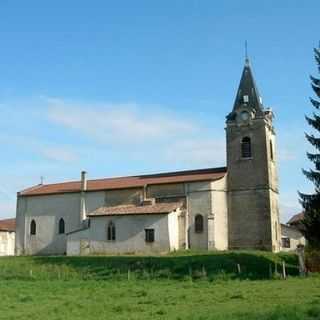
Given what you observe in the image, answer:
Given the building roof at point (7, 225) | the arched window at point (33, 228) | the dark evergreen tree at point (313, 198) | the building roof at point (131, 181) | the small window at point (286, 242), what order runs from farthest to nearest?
the building roof at point (7, 225)
the small window at point (286, 242)
the arched window at point (33, 228)
the building roof at point (131, 181)
the dark evergreen tree at point (313, 198)

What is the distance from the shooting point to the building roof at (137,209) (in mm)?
48906

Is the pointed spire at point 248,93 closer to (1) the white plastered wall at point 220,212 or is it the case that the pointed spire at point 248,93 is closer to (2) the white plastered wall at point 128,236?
(1) the white plastered wall at point 220,212

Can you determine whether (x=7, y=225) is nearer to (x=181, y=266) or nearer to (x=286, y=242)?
(x=286, y=242)

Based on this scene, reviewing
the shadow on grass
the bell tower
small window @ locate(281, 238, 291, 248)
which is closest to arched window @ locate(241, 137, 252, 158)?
the bell tower

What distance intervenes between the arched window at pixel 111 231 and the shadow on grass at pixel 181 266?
666 centimetres

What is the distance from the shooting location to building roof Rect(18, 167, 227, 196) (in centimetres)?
5172

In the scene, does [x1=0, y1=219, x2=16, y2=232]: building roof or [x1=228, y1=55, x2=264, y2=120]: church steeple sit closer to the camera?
[x1=228, y1=55, x2=264, y2=120]: church steeple

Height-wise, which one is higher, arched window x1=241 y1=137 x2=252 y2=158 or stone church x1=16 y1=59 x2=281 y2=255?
arched window x1=241 y1=137 x2=252 y2=158

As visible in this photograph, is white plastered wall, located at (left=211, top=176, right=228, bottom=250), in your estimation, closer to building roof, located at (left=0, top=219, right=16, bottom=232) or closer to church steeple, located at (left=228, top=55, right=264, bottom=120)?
church steeple, located at (left=228, top=55, right=264, bottom=120)

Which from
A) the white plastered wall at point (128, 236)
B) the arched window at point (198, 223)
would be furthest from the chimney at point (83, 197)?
the arched window at point (198, 223)

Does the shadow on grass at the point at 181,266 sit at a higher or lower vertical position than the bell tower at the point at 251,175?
lower

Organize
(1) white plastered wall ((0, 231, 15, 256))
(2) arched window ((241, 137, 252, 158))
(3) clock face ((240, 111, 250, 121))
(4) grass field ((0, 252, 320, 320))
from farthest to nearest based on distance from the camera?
(1) white plastered wall ((0, 231, 15, 256)), (3) clock face ((240, 111, 250, 121)), (2) arched window ((241, 137, 252, 158)), (4) grass field ((0, 252, 320, 320))

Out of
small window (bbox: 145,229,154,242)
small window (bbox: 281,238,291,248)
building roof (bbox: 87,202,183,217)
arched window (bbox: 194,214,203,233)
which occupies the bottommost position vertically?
small window (bbox: 281,238,291,248)

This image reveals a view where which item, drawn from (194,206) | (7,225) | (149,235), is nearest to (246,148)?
(194,206)
